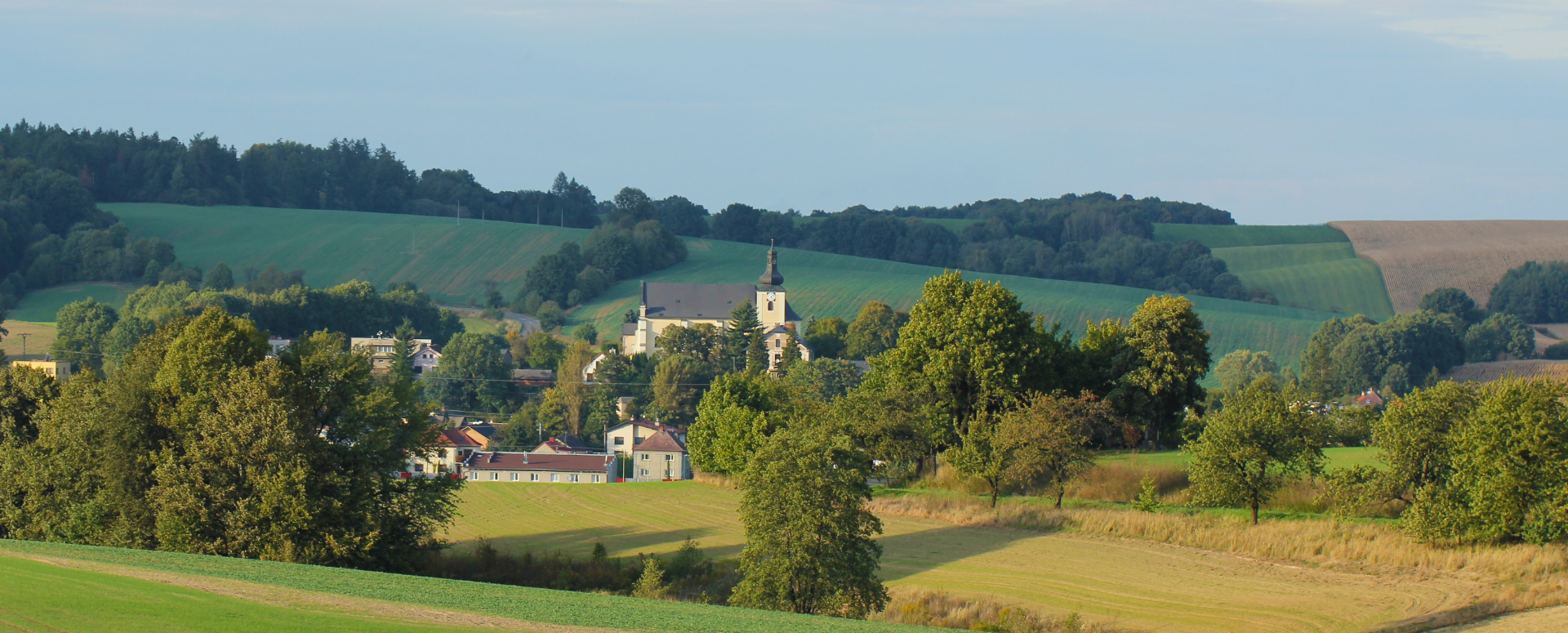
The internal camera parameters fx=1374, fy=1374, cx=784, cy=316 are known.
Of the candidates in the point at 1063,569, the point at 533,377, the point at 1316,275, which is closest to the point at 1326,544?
the point at 1063,569

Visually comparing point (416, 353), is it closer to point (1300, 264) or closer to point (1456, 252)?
point (1300, 264)

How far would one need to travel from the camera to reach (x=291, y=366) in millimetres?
33031

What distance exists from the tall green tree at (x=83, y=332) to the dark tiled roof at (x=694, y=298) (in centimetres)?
4702

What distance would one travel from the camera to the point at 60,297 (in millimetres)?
129000

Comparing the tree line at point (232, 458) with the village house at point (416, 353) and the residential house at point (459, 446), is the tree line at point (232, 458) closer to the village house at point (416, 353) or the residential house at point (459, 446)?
the residential house at point (459, 446)

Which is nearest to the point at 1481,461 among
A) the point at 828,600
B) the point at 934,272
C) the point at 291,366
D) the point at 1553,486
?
the point at 1553,486

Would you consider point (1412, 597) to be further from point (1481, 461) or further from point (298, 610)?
point (298, 610)

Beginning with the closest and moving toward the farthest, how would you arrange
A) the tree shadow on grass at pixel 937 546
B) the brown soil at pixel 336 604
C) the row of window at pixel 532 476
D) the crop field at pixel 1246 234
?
the brown soil at pixel 336 604 → the tree shadow on grass at pixel 937 546 → the row of window at pixel 532 476 → the crop field at pixel 1246 234

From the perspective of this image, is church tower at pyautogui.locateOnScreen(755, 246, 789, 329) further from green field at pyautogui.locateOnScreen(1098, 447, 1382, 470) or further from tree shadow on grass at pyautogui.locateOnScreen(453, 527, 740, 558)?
tree shadow on grass at pyautogui.locateOnScreen(453, 527, 740, 558)

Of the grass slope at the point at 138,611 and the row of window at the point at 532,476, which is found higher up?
the grass slope at the point at 138,611

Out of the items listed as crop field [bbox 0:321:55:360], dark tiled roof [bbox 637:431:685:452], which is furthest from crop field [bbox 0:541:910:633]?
crop field [bbox 0:321:55:360]

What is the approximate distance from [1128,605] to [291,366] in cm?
2008

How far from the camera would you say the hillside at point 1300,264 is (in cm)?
13762

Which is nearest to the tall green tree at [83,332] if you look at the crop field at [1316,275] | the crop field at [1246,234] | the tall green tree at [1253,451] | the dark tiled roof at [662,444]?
the dark tiled roof at [662,444]
